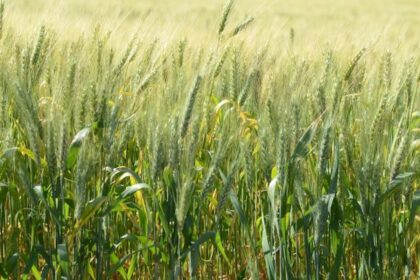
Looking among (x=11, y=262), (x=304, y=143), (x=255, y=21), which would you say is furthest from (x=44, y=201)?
(x=255, y=21)

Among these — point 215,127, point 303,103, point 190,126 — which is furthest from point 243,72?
point 190,126

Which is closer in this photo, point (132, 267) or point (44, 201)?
point (44, 201)

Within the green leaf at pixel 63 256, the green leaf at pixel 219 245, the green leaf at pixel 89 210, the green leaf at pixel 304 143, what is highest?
the green leaf at pixel 304 143

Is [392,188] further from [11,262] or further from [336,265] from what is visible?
[11,262]

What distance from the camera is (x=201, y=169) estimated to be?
2160mm

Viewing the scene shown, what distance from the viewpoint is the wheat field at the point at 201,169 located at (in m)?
2.02

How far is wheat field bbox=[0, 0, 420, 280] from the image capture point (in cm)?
202

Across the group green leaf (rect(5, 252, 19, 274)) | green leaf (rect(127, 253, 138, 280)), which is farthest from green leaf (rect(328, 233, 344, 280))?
green leaf (rect(5, 252, 19, 274))

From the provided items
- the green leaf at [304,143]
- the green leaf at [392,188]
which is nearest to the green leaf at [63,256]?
the green leaf at [304,143]

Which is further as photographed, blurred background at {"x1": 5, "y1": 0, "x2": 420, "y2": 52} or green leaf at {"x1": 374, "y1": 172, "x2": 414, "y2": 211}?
blurred background at {"x1": 5, "y1": 0, "x2": 420, "y2": 52}

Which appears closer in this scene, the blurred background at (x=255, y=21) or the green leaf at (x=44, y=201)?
the green leaf at (x=44, y=201)

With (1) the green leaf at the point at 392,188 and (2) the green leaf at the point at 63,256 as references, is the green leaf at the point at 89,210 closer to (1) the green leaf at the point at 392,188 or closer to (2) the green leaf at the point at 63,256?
(2) the green leaf at the point at 63,256

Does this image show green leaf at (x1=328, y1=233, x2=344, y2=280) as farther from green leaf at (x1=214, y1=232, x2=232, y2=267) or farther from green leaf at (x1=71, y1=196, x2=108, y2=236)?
green leaf at (x1=71, y1=196, x2=108, y2=236)

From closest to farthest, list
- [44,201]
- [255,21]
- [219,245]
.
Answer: [44,201] < [219,245] < [255,21]
